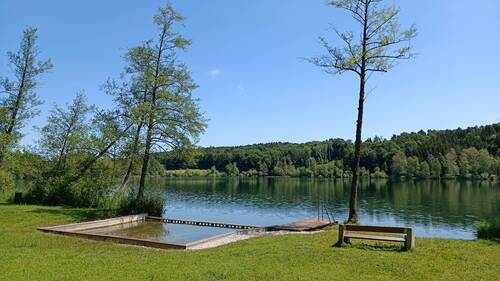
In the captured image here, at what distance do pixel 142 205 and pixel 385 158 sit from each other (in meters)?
129

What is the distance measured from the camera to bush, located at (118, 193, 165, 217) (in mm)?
27016

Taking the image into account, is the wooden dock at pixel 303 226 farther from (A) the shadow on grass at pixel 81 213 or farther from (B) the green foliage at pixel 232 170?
(B) the green foliage at pixel 232 170

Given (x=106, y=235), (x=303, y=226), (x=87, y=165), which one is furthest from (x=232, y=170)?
(x=106, y=235)

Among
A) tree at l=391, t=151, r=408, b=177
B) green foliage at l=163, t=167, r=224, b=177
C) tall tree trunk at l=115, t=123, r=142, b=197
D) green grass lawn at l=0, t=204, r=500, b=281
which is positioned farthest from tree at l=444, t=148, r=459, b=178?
green grass lawn at l=0, t=204, r=500, b=281

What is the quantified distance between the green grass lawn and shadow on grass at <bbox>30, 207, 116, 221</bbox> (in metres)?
8.98

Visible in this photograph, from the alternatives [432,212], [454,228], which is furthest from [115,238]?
[432,212]

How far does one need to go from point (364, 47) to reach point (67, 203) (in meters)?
21.6

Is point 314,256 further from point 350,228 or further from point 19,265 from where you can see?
point 19,265

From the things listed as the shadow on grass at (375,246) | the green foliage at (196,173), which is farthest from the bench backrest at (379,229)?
the green foliage at (196,173)

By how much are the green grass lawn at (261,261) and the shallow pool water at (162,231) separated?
19.0ft

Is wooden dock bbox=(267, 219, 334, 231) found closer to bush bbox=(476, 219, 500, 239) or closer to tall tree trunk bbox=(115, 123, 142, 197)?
bush bbox=(476, 219, 500, 239)

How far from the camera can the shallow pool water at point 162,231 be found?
20.9 metres

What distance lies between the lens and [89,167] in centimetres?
2984

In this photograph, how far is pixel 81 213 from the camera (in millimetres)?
25188
